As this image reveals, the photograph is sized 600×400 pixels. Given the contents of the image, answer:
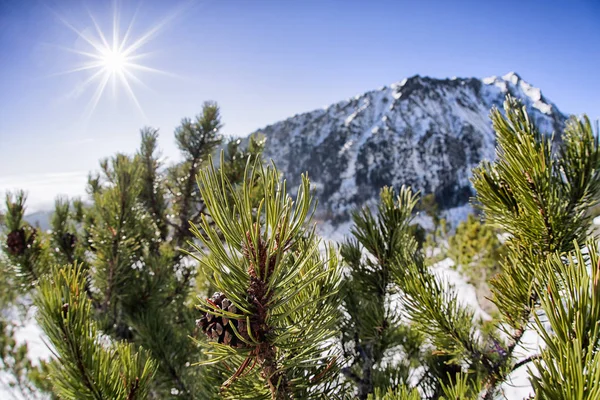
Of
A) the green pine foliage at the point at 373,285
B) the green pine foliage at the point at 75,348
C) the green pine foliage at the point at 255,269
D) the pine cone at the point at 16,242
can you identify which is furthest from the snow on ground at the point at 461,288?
the pine cone at the point at 16,242

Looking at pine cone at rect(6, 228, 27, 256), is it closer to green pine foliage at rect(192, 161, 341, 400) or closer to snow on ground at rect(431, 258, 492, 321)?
green pine foliage at rect(192, 161, 341, 400)

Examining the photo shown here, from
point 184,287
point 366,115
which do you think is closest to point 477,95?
point 366,115

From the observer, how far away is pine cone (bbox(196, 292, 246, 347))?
525mm

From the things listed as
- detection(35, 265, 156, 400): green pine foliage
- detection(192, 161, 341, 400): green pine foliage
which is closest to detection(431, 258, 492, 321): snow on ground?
detection(192, 161, 341, 400): green pine foliage

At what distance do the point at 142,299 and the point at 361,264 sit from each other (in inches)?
44.0

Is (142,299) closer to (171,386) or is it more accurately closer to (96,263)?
(96,263)

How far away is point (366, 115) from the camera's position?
75.3 m

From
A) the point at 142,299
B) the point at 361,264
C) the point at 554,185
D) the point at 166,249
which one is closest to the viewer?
the point at 554,185

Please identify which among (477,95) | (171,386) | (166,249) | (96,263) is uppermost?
(477,95)

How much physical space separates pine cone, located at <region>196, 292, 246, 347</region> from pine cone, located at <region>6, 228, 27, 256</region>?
1530 millimetres

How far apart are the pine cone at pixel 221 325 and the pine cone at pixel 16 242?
1.53 metres

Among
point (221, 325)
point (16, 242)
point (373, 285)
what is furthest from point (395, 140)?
point (221, 325)

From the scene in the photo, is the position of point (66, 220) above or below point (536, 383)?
above

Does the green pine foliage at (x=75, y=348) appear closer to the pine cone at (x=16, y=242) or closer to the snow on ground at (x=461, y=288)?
the snow on ground at (x=461, y=288)
